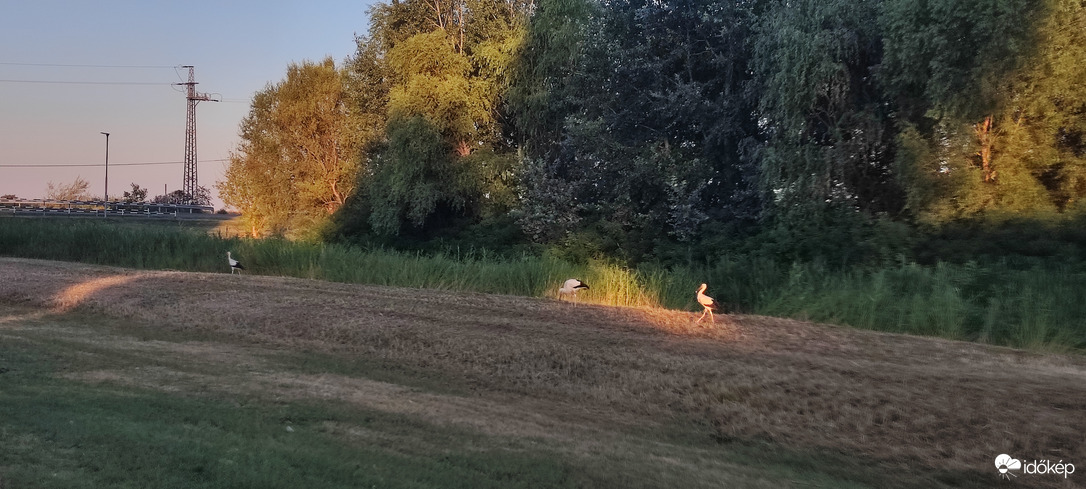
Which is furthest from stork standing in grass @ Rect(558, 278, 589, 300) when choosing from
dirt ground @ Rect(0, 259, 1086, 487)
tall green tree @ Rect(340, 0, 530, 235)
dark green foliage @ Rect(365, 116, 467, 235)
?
dark green foliage @ Rect(365, 116, 467, 235)

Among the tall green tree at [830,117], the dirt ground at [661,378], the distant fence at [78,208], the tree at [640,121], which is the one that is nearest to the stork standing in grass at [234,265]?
the dirt ground at [661,378]

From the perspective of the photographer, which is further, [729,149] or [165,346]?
[729,149]

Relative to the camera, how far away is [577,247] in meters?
27.2

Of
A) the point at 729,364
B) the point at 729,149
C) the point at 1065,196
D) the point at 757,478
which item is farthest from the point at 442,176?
the point at 757,478

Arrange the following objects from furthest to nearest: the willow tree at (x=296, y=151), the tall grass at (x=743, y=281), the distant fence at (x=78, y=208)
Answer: the distant fence at (x=78, y=208)
the willow tree at (x=296, y=151)
the tall grass at (x=743, y=281)

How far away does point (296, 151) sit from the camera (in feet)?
148

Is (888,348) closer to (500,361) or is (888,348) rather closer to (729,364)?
(729,364)

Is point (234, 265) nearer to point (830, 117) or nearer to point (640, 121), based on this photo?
point (640, 121)

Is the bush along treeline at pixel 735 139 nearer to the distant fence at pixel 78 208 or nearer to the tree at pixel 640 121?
the tree at pixel 640 121

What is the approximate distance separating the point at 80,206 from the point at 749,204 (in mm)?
55034
